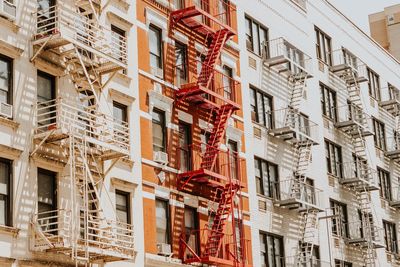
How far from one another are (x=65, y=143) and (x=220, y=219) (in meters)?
10.4

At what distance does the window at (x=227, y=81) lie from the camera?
42.7 m

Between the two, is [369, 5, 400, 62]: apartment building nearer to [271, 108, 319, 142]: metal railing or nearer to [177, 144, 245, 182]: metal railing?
[271, 108, 319, 142]: metal railing

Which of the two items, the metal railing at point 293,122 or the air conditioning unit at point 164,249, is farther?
the metal railing at point 293,122

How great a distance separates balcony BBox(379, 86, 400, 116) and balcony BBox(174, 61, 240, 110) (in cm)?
2240

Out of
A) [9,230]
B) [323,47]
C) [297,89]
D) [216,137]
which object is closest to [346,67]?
[323,47]

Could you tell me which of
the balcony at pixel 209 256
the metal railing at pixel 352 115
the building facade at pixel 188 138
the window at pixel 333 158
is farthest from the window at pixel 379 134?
the balcony at pixel 209 256

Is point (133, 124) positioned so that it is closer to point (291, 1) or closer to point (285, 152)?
point (285, 152)

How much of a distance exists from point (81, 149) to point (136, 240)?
16.6 ft

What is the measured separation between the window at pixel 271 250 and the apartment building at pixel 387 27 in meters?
48.6

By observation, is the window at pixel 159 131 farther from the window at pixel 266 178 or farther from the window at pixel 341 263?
the window at pixel 341 263

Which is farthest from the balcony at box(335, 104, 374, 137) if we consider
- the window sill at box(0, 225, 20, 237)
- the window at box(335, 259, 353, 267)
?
the window sill at box(0, 225, 20, 237)

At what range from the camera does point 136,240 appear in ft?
110

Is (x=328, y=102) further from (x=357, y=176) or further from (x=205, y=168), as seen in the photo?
(x=205, y=168)

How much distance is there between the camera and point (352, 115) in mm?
55625
